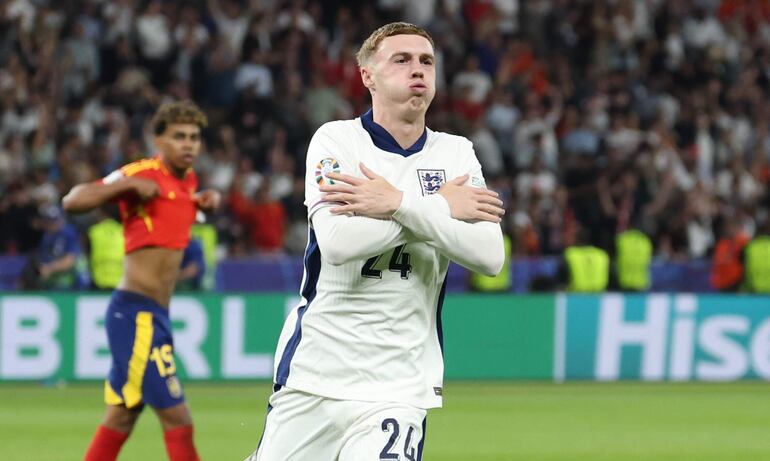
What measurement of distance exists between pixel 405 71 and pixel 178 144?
11.1ft

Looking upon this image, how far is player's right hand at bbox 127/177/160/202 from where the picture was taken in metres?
7.65

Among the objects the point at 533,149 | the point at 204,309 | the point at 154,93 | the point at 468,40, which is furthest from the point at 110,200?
the point at 468,40

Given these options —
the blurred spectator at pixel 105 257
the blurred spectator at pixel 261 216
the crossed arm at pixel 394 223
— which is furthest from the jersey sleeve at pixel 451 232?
the blurred spectator at pixel 261 216

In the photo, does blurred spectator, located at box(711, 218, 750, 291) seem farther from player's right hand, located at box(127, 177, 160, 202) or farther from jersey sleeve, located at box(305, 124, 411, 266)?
jersey sleeve, located at box(305, 124, 411, 266)

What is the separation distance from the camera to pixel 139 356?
302 inches

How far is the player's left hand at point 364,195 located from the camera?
4.71 meters

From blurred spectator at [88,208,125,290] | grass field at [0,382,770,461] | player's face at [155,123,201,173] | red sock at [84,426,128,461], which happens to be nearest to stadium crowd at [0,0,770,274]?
blurred spectator at [88,208,125,290]

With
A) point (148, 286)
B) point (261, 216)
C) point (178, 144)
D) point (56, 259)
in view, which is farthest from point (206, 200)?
point (261, 216)

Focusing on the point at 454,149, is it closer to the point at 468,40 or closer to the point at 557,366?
the point at 557,366

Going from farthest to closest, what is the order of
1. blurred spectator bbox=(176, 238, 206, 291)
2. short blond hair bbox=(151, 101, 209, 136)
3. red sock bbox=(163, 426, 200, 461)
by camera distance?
blurred spectator bbox=(176, 238, 206, 291) < short blond hair bbox=(151, 101, 209, 136) < red sock bbox=(163, 426, 200, 461)

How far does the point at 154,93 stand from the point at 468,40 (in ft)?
17.3

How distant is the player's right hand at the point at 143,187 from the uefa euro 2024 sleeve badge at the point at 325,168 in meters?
2.96

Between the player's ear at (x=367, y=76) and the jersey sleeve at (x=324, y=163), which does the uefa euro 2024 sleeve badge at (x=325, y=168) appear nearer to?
the jersey sleeve at (x=324, y=163)

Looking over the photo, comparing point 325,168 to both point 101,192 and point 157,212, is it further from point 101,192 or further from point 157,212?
point 157,212
